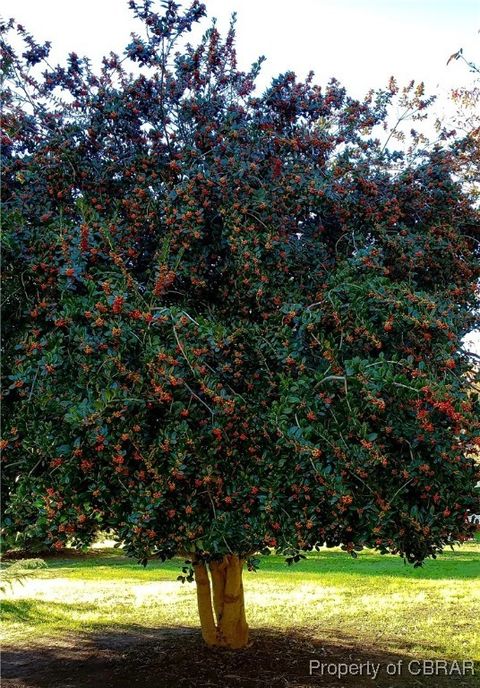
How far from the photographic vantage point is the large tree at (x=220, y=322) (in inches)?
216

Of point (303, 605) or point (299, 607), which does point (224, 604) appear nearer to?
point (299, 607)

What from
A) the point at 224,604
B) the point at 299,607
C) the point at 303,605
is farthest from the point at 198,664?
the point at 303,605

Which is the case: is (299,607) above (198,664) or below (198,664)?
above

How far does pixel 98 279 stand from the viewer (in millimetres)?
6145

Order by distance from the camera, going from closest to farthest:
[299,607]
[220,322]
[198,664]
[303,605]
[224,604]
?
[220,322]
[198,664]
[224,604]
[299,607]
[303,605]

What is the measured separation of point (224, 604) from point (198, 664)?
65cm

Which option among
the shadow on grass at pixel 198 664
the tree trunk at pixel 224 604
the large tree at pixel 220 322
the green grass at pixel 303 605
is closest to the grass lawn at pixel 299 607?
the green grass at pixel 303 605

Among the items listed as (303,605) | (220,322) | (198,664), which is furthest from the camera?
(303,605)

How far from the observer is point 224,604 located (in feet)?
27.5

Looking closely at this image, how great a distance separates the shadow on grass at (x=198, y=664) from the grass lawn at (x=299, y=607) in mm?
313

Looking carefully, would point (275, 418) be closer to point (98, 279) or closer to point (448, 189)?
point (98, 279)

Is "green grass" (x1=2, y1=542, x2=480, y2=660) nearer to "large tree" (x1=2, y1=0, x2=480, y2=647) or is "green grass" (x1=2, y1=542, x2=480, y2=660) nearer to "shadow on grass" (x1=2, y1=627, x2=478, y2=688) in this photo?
"shadow on grass" (x1=2, y1=627, x2=478, y2=688)

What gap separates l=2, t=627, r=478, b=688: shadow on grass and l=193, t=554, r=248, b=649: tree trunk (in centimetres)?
14

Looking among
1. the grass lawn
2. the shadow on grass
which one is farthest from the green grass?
the shadow on grass
